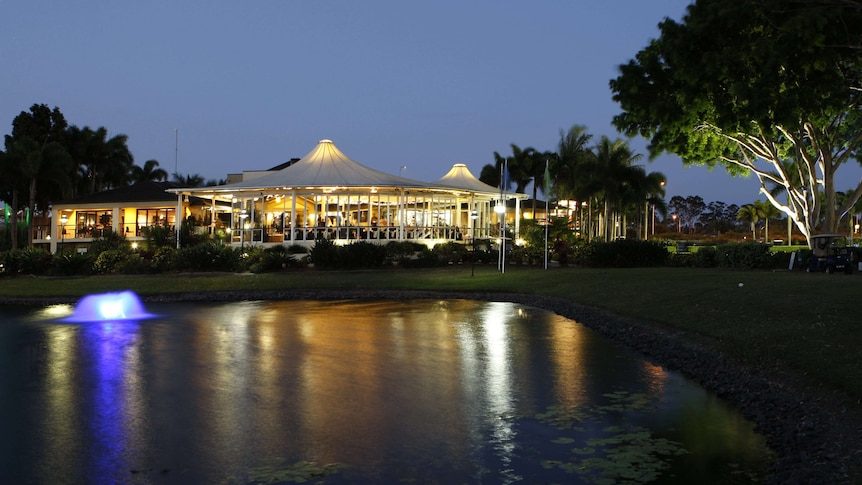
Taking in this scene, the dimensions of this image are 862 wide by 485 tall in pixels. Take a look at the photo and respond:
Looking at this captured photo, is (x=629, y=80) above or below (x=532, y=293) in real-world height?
above

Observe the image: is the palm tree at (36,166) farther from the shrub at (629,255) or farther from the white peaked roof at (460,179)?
the shrub at (629,255)

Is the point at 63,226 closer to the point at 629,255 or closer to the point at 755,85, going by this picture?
the point at 629,255

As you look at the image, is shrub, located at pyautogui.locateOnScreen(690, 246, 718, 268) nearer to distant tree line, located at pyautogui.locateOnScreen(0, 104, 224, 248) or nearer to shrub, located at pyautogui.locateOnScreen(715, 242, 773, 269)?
shrub, located at pyautogui.locateOnScreen(715, 242, 773, 269)

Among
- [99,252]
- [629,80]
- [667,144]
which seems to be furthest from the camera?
[99,252]

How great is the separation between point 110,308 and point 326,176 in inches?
788

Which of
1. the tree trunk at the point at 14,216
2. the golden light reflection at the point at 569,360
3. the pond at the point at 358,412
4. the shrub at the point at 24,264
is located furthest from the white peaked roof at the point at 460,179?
the pond at the point at 358,412

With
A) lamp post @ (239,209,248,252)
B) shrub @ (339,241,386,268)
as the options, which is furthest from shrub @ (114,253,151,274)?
shrub @ (339,241,386,268)

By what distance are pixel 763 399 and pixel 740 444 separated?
6.20 feet

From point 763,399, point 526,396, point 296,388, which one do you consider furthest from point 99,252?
point 763,399

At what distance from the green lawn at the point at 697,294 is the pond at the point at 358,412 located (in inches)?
58.7

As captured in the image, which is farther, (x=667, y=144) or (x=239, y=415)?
(x=667, y=144)

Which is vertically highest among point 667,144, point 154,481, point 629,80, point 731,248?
point 629,80

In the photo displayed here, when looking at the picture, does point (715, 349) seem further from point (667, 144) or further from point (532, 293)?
point (667, 144)

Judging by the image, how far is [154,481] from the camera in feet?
23.0
